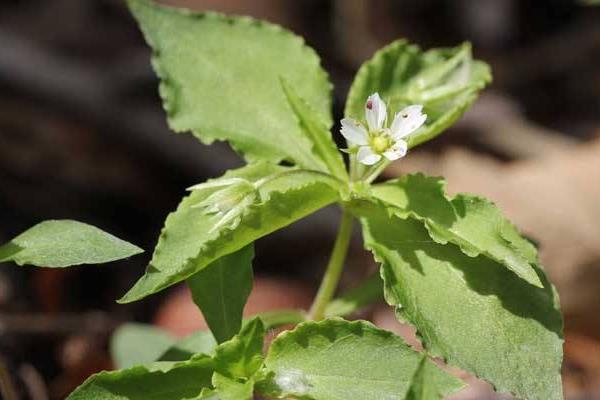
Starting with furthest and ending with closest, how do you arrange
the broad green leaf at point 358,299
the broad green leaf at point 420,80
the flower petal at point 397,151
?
the broad green leaf at point 358,299, the broad green leaf at point 420,80, the flower petal at point 397,151

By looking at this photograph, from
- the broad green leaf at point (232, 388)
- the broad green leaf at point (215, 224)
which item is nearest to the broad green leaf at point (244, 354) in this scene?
the broad green leaf at point (232, 388)

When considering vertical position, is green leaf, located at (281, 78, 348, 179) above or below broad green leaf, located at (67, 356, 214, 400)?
above

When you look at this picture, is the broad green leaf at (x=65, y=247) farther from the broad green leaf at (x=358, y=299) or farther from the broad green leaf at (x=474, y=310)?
the broad green leaf at (x=358, y=299)

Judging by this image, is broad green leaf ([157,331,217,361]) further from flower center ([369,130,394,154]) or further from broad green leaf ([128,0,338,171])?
flower center ([369,130,394,154])

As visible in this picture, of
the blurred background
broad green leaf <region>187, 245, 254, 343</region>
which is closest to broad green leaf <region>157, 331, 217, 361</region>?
broad green leaf <region>187, 245, 254, 343</region>

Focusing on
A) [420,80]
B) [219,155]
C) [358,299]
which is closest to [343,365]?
[358,299]

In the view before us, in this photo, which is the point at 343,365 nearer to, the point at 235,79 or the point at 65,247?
the point at 65,247
